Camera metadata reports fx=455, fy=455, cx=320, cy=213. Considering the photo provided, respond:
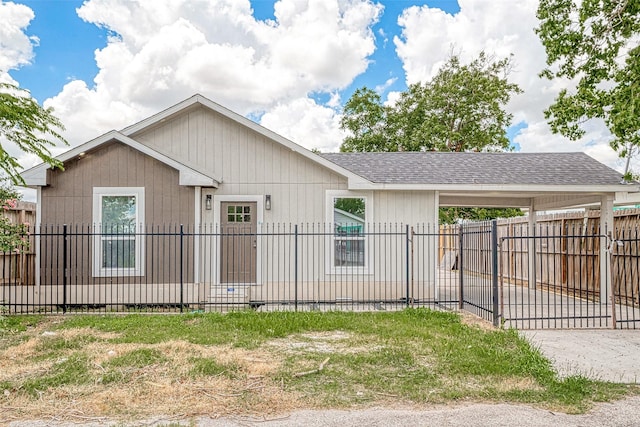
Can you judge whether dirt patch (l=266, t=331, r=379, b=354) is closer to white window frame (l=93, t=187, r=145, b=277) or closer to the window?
the window

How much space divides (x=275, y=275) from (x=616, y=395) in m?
7.02

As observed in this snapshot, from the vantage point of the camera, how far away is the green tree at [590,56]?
10.1m

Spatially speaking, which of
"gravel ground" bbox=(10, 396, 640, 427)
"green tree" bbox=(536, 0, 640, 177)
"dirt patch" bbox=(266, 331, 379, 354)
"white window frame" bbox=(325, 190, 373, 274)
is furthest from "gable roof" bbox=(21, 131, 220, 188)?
"green tree" bbox=(536, 0, 640, 177)

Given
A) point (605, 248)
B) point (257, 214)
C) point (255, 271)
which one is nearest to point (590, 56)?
point (605, 248)

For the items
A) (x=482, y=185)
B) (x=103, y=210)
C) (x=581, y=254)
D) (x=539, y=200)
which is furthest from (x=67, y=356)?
(x=539, y=200)

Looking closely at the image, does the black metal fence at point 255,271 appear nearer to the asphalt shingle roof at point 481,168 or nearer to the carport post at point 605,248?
the carport post at point 605,248

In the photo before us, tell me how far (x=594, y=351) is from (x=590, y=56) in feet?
25.4

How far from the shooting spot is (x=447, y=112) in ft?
79.9

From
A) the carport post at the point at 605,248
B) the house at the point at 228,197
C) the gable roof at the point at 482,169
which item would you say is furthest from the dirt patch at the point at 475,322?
the carport post at the point at 605,248

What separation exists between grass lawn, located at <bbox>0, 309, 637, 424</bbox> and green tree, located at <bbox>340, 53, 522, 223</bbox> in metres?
17.1

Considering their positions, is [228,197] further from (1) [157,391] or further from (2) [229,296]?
(1) [157,391]

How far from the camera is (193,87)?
18750mm

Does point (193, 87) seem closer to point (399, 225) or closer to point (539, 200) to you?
point (399, 225)

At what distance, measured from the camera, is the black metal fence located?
30.7 feet
